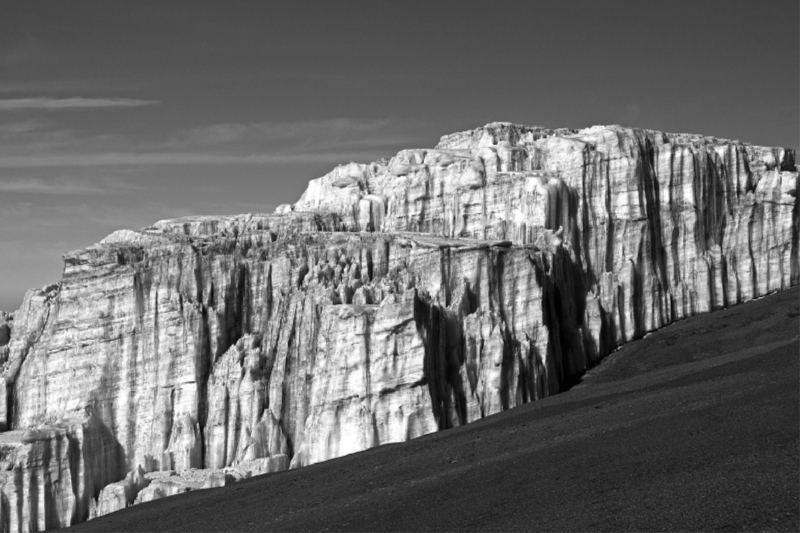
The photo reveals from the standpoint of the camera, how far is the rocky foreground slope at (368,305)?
76.2 m

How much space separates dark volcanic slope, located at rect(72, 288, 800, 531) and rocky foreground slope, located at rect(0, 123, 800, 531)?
5825mm

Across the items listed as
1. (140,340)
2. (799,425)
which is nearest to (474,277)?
(140,340)

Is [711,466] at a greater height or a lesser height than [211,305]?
lesser

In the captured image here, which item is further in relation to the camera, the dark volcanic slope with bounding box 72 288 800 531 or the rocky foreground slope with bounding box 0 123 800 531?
the rocky foreground slope with bounding box 0 123 800 531

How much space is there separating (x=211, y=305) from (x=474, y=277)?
19.7 meters

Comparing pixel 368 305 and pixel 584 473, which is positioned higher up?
pixel 368 305

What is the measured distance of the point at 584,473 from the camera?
185 feet

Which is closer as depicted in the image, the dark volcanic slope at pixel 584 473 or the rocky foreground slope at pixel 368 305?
the dark volcanic slope at pixel 584 473

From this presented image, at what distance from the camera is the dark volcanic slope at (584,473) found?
4947 cm

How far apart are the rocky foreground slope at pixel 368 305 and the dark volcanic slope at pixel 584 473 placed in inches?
229

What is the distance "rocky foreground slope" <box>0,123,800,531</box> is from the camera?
250 feet

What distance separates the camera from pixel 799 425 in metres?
56.2

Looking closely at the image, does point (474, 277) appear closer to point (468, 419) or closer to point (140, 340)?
point (468, 419)

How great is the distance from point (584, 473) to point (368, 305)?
25473 millimetres
